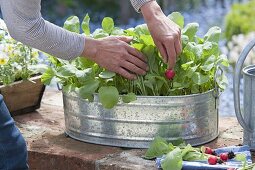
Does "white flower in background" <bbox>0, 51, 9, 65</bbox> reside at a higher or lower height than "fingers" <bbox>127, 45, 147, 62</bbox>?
lower

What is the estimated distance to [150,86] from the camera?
8.75 ft

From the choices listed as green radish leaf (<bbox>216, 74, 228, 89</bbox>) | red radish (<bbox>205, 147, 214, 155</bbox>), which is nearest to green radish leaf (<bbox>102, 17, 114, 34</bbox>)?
green radish leaf (<bbox>216, 74, 228, 89</bbox>)

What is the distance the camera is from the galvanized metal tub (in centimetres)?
266

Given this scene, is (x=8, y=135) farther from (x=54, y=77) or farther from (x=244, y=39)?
(x=244, y=39)

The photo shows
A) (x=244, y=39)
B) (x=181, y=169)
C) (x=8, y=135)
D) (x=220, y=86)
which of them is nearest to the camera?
(x=8, y=135)

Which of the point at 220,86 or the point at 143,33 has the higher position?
the point at 143,33

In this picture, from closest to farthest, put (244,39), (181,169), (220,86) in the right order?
(181,169) → (220,86) → (244,39)

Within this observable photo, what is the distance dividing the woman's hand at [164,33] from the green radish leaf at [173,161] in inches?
12.0

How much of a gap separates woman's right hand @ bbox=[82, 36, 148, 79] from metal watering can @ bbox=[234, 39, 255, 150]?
0.30m

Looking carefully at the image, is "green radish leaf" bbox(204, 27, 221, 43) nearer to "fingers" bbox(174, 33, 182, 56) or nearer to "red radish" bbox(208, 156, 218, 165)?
"fingers" bbox(174, 33, 182, 56)

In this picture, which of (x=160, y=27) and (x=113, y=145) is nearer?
(x=160, y=27)

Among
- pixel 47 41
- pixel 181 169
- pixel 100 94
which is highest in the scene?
pixel 47 41

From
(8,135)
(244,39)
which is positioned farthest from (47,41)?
(244,39)

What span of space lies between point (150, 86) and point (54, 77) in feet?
1.23
